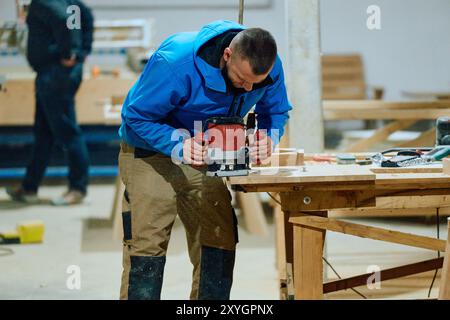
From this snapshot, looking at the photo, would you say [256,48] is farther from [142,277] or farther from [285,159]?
[142,277]

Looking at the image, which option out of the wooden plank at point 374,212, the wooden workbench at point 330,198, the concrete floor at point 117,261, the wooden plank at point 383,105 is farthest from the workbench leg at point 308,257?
the wooden plank at point 383,105

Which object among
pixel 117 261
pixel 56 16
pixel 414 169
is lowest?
pixel 117 261

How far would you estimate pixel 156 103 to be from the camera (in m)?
3.14

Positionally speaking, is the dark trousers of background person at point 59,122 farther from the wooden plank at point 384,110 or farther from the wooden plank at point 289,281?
the wooden plank at point 289,281

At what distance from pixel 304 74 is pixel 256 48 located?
1632 mm

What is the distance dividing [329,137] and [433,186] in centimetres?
718

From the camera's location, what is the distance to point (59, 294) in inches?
188

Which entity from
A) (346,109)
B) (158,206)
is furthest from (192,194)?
(346,109)

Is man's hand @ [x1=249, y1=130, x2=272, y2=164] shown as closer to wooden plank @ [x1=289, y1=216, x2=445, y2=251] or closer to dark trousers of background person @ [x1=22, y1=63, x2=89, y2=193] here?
wooden plank @ [x1=289, y1=216, x2=445, y2=251]

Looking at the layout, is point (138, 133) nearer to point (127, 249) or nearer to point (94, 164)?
point (127, 249)

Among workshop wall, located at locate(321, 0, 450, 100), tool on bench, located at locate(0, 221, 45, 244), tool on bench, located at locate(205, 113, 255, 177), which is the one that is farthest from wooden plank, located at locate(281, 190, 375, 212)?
workshop wall, located at locate(321, 0, 450, 100)

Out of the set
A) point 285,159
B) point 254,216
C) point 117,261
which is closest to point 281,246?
point 285,159

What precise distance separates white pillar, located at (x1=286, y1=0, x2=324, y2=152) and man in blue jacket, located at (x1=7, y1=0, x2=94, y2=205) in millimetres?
2840
